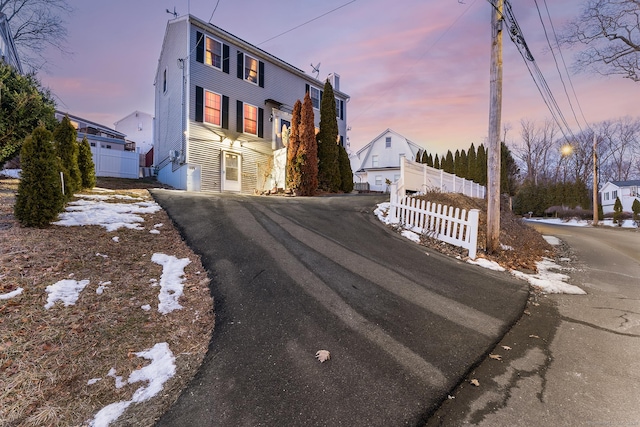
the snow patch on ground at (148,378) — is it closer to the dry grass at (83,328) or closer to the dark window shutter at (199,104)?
the dry grass at (83,328)

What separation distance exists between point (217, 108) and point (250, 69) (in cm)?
321

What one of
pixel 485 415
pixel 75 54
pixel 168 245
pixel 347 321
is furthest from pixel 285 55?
pixel 485 415

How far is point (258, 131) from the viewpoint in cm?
1612

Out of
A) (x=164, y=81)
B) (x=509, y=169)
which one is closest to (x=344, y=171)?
(x=164, y=81)

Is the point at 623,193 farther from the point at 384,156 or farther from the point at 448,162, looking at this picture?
the point at 384,156

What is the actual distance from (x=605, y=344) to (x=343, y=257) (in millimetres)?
3234

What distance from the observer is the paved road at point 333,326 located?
2.06 meters

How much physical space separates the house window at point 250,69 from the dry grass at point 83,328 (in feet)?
44.2

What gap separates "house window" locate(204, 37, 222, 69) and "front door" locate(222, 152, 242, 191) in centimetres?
432

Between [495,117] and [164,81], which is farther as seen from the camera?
[164,81]

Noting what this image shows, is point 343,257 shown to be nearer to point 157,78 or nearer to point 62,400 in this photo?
point 62,400

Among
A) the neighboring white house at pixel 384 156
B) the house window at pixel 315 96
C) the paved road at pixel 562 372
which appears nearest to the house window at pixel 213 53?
the house window at pixel 315 96

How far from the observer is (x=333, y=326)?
3.02 m

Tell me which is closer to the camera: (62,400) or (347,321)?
(62,400)
